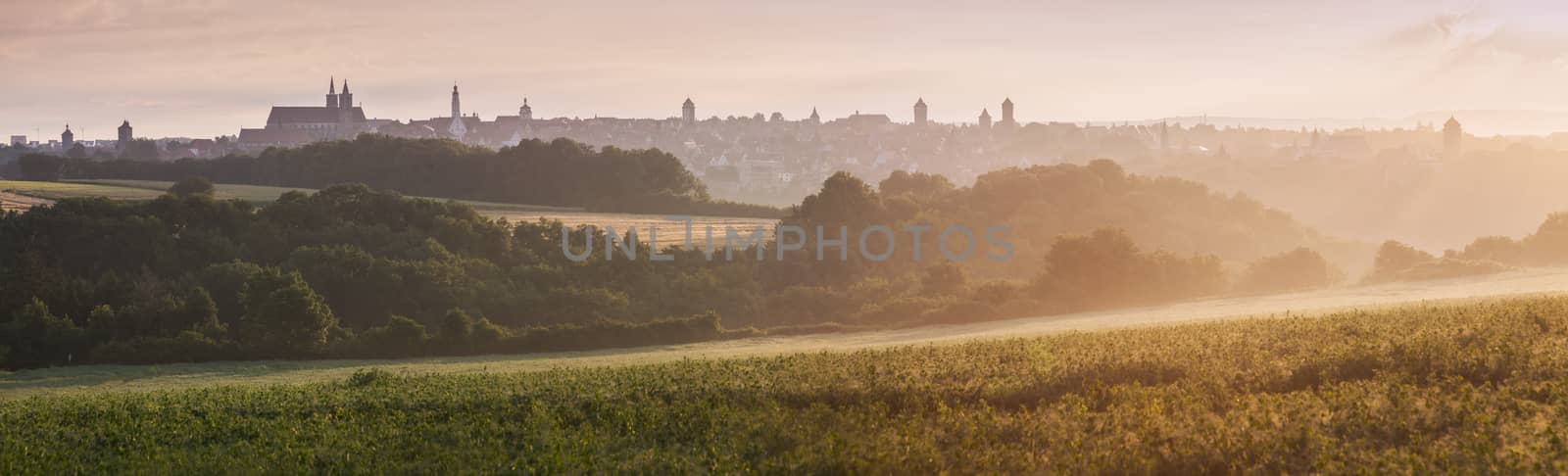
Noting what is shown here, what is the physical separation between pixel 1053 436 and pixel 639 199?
50597mm

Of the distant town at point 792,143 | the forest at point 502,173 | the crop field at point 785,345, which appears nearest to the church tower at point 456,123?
the distant town at point 792,143

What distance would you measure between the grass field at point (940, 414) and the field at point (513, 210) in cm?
3046

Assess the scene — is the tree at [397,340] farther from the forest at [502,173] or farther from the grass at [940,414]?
the forest at [502,173]

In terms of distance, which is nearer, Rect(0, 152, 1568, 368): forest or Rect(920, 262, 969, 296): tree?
Rect(0, 152, 1568, 368): forest

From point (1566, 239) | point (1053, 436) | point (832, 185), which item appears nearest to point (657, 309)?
point (832, 185)

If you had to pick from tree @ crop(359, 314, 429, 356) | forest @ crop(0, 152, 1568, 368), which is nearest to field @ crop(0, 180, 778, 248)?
forest @ crop(0, 152, 1568, 368)

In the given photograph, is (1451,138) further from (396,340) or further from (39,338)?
(39,338)

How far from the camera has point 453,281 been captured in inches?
1403

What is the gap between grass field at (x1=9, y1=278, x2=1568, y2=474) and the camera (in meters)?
11.4

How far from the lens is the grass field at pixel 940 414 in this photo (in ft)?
37.5

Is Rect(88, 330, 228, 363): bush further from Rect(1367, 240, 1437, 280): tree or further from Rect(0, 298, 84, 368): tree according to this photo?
Rect(1367, 240, 1437, 280): tree

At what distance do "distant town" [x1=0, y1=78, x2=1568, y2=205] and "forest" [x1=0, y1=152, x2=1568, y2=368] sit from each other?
57.1 meters

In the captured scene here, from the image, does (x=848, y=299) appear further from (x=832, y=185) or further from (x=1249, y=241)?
(x=1249, y=241)

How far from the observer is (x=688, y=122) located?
172 m
